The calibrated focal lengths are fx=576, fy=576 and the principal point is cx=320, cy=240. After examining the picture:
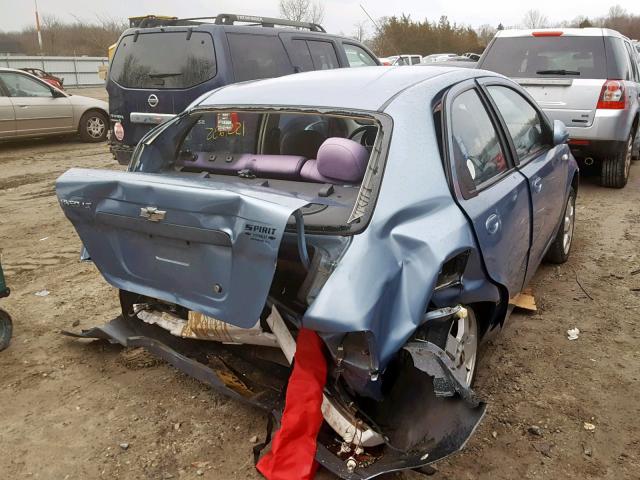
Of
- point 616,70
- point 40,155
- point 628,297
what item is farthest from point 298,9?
point 628,297

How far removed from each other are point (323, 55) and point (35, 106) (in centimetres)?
625

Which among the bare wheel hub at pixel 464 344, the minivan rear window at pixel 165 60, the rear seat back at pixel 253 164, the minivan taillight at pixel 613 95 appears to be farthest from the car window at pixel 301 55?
the bare wheel hub at pixel 464 344

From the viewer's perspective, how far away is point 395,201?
2367mm

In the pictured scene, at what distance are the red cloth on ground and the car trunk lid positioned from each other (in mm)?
261

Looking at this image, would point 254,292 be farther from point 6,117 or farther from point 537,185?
point 6,117

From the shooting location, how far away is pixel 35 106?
10.9m

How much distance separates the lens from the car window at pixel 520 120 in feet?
11.6

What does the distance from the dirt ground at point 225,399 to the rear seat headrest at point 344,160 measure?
1.29 metres

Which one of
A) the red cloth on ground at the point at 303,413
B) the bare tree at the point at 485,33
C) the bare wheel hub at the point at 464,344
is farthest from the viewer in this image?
the bare tree at the point at 485,33

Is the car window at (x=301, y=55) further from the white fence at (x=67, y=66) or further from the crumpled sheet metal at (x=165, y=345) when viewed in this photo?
the white fence at (x=67, y=66)

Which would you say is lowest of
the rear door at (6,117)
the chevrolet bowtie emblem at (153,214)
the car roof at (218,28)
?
the rear door at (6,117)

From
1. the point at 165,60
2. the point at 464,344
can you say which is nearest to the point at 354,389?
the point at 464,344

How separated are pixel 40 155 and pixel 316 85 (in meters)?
9.17

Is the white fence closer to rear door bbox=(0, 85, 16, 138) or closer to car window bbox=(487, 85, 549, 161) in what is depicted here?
rear door bbox=(0, 85, 16, 138)
